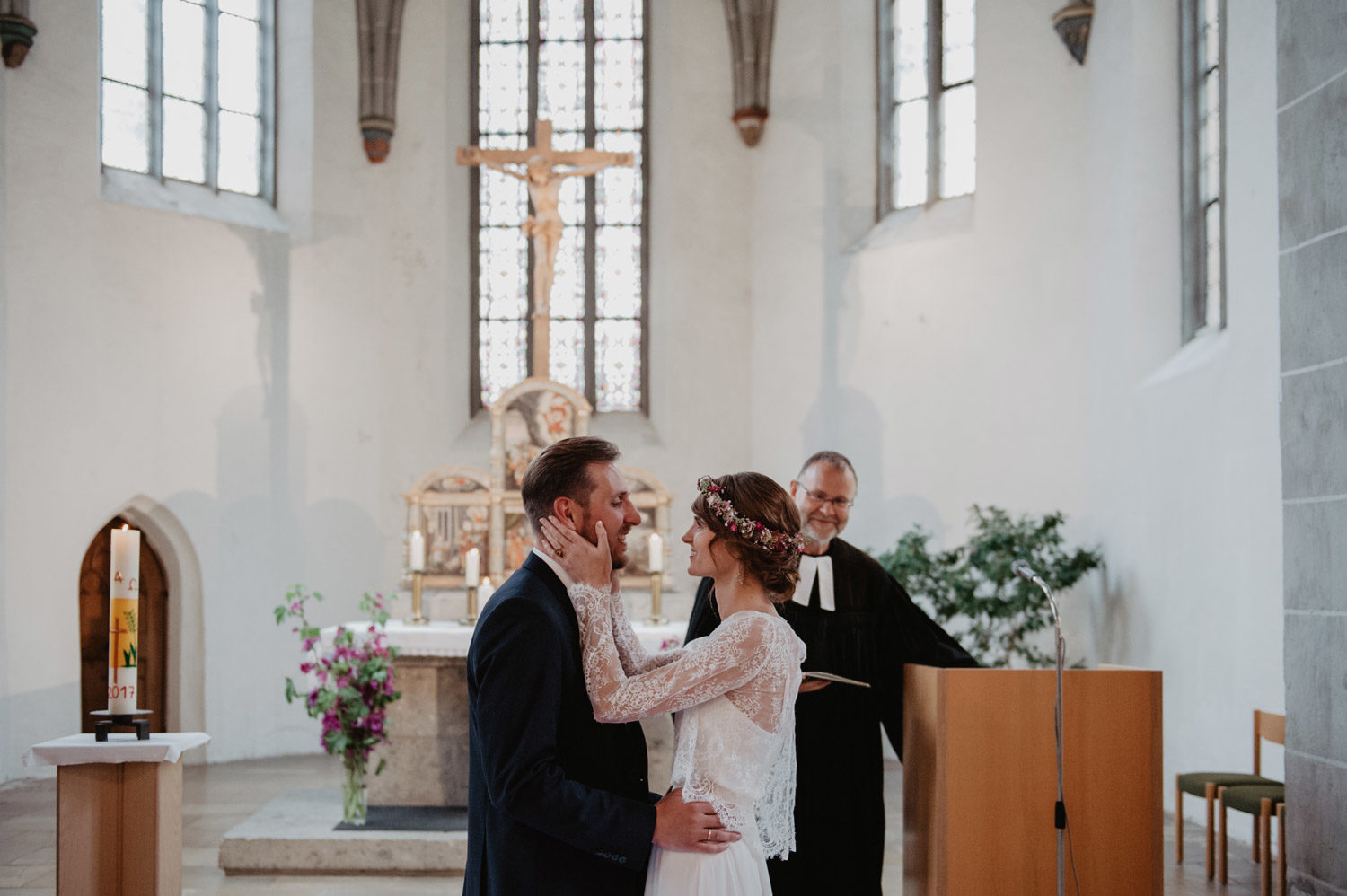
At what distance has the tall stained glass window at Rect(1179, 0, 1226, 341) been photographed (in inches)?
315

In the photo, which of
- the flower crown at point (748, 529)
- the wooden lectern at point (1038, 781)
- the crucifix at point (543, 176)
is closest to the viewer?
the flower crown at point (748, 529)

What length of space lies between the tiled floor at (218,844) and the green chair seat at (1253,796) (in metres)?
0.41

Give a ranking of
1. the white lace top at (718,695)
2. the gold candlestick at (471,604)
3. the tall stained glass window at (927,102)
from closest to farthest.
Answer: the white lace top at (718,695) → the gold candlestick at (471,604) → the tall stained glass window at (927,102)

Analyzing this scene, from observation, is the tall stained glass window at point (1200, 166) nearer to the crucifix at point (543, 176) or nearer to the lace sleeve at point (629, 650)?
the crucifix at point (543, 176)

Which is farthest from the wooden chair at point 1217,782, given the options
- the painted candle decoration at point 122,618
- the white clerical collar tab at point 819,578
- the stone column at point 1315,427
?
the painted candle decoration at point 122,618

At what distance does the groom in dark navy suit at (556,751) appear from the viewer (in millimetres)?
2387

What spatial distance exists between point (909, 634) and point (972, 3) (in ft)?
24.3

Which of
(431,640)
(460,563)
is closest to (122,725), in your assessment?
(431,640)

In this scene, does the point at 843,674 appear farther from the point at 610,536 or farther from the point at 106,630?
the point at 106,630

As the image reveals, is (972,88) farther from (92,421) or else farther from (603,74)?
(92,421)

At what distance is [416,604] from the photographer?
7367 mm

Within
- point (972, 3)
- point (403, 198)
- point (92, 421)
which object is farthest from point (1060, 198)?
point (92, 421)

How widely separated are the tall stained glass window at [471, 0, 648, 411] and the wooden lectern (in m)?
8.13

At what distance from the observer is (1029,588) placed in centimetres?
818
